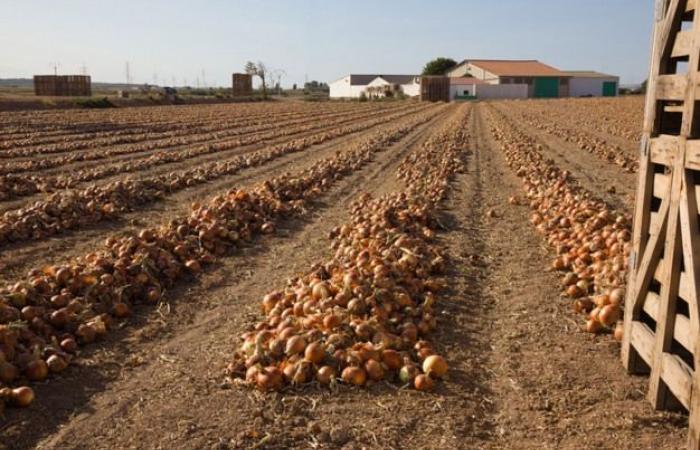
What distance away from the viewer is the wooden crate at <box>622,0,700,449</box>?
11.1 ft

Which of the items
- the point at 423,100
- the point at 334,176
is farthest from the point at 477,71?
the point at 334,176

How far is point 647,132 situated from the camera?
4.16 meters

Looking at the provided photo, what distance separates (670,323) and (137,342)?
3.82 meters

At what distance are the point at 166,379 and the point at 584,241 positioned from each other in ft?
16.0

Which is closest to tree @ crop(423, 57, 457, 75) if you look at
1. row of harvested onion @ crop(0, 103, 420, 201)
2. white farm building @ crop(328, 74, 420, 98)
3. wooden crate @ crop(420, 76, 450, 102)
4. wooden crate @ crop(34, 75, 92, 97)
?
white farm building @ crop(328, 74, 420, 98)

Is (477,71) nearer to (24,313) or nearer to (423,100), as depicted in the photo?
(423,100)

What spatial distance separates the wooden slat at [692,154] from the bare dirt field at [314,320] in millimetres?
1502

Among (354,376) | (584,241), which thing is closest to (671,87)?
(354,376)

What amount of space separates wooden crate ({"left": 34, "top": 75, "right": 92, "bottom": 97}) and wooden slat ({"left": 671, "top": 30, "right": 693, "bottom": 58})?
210 feet

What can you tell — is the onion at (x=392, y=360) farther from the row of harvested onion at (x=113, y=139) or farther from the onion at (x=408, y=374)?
the row of harvested onion at (x=113, y=139)

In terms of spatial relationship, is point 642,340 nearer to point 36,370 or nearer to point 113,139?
point 36,370

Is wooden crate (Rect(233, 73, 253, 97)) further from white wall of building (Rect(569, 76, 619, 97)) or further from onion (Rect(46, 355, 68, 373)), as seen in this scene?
onion (Rect(46, 355, 68, 373))

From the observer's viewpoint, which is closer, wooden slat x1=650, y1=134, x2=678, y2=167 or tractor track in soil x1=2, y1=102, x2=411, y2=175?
wooden slat x1=650, y1=134, x2=678, y2=167

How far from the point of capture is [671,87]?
12.4ft
